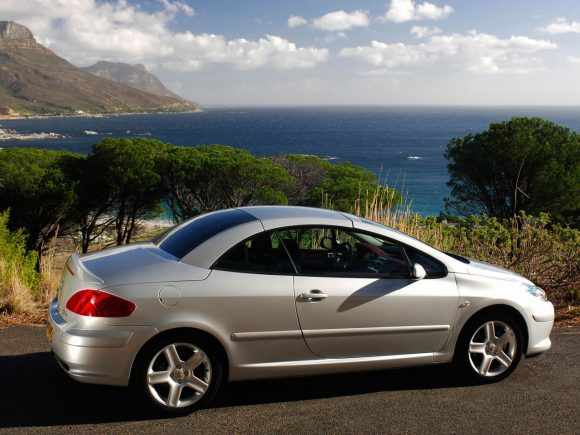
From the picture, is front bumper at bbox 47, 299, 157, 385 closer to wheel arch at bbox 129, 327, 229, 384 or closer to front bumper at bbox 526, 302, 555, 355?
wheel arch at bbox 129, 327, 229, 384

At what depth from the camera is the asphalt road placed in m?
3.81

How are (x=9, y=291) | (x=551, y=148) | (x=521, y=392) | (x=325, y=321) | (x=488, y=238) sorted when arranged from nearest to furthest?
(x=325, y=321)
(x=521, y=392)
(x=9, y=291)
(x=488, y=238)
(x=551, y=148)

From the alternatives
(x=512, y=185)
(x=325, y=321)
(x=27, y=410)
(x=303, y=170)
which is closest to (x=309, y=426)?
(x=325, y=321)

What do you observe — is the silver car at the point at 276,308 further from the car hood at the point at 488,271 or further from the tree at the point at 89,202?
the tree at the point at 89,202

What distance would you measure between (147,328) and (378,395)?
1.79 meters

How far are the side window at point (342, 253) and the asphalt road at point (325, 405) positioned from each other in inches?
36.3

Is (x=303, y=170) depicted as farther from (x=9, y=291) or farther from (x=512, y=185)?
(x=9, y=291)

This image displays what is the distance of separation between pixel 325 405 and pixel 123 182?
23.3 metres

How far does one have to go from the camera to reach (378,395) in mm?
4406

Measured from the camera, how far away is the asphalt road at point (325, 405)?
3814mm

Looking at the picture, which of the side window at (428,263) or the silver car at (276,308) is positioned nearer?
the silver car at (276,308)

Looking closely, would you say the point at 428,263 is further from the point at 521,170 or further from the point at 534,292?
the point at 521,170

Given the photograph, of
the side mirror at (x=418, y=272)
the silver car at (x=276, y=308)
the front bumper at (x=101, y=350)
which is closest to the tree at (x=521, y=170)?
the silver car at (x=276, y=308)

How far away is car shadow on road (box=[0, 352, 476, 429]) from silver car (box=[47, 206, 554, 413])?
246mm
